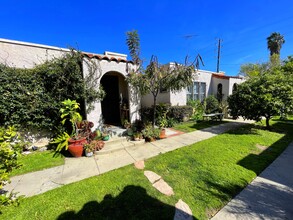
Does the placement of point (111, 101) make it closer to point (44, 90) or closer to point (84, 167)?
point (44, 90)

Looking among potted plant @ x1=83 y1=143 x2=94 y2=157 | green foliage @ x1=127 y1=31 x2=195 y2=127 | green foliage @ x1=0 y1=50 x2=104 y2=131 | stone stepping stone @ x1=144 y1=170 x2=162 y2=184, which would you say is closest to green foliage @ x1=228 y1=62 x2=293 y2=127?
green foliage @ x1=127 y1=31 x2=195 y2=127

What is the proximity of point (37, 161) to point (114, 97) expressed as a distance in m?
5.00

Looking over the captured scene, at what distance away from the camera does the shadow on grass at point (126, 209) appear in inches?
104

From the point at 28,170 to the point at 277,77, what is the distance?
39.6 ft

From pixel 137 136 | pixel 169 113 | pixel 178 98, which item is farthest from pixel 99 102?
pixel 178 98

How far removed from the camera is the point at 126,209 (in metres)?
2.78

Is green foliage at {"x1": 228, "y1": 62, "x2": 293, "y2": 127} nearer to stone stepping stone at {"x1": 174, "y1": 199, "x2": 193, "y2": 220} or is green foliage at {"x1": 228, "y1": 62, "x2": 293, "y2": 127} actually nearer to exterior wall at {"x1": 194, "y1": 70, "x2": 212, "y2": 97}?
exterior wall at {"x1": 194, "y1": 70, "x2": 212, "y2": 97}

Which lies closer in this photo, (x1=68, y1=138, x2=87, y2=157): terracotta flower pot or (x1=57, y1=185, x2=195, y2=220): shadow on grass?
(x1=57, y1=185, x2=195, y2=220): shadow on grass

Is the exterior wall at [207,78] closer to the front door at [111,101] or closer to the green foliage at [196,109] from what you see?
the green foliage at [196,109]

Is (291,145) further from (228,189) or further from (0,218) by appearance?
(0,218)

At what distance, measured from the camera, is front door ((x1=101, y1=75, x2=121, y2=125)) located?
8.55 meters

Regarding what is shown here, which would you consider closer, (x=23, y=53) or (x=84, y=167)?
(x=84, y=167)

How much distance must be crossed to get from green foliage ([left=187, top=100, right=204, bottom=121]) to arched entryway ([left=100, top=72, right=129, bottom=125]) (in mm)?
5585

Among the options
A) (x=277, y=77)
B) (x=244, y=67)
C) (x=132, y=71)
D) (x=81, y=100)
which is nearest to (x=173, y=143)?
(x=132, y=71)
